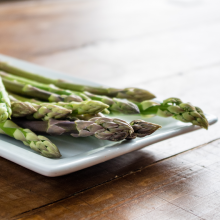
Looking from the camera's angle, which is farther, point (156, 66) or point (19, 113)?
point (156, 66)

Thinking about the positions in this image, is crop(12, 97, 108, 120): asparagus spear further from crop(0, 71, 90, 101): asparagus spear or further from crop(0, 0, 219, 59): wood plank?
crop(0, 0, 219, 59): wood plank

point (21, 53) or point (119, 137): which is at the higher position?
point (119, 137)

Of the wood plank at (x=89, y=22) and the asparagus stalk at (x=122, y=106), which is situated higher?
the asparagus stalk at (x=122, y=106)

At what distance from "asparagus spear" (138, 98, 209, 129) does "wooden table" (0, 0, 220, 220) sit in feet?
0.22

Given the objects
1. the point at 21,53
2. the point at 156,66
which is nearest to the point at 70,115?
the point at 156,66

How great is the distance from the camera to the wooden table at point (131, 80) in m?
0.71

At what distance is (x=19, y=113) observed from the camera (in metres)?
0.97

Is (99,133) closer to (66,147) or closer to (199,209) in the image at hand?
(66,147)

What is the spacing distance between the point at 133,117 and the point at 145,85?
528 millimetres

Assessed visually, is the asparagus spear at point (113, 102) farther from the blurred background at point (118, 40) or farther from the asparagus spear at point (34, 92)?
the blurred background at point (118, 40)

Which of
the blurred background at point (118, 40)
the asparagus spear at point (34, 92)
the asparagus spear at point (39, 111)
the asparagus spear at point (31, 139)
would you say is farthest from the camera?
the blurred background at point (118, 40)

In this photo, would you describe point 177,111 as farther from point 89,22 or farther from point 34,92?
point 89,22

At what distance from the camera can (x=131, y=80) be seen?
1.66m

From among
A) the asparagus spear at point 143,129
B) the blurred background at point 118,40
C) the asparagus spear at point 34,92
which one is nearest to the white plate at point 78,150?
the asparagus spear at point 143,129
